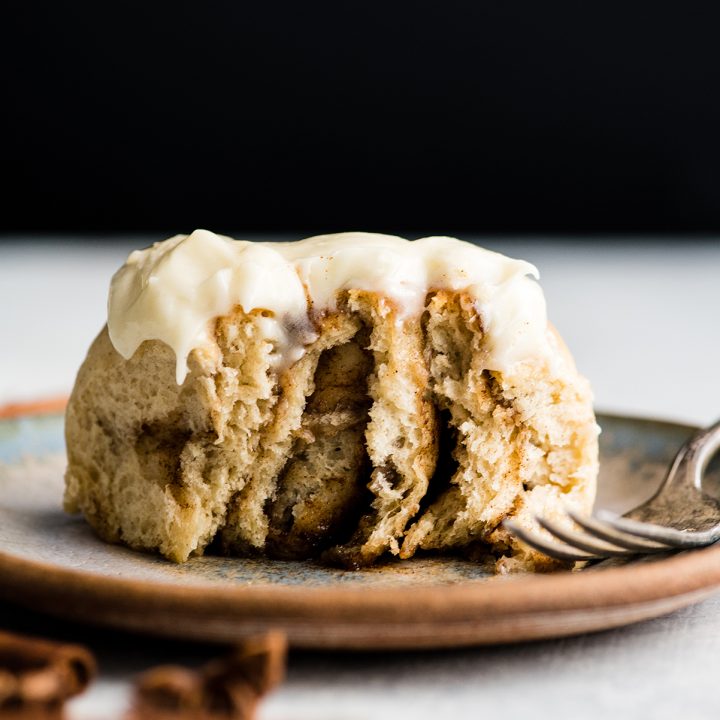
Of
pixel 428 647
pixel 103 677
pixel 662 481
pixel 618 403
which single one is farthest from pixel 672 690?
pixel 618 403

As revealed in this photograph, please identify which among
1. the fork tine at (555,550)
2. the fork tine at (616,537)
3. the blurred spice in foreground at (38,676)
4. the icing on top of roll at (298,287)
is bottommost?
the blurred spice in foreground at (38,676)

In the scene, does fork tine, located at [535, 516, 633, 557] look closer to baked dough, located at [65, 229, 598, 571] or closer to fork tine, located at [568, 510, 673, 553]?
fork tine, located at [568, 510, 673, 553]

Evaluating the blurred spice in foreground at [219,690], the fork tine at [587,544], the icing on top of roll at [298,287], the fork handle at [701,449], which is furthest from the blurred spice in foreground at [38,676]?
the fork handle at [701,449]

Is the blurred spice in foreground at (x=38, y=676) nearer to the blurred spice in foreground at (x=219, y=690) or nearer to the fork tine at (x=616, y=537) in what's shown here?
the blurred spice in foreground at (x=219, y=690)

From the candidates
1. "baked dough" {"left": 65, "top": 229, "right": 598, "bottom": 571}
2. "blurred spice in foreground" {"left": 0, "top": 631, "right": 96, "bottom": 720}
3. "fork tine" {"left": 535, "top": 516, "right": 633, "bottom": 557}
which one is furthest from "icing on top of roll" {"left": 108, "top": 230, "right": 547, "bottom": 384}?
"blurred spice in foreground" {"left": 0, "top": 631, "right": 96, "bottom": 720}

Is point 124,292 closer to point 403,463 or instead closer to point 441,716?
point 403,463
